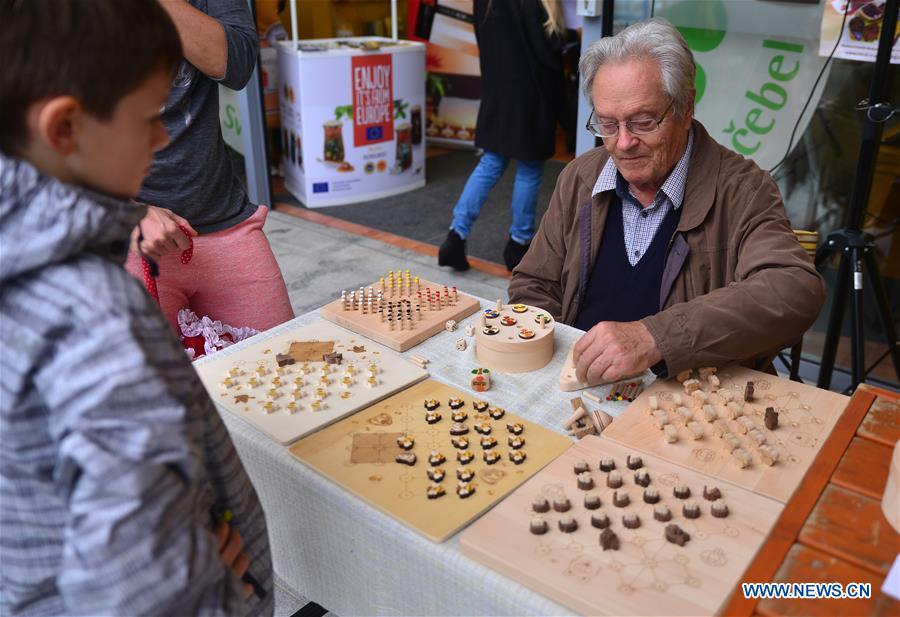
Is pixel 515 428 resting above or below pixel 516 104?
below

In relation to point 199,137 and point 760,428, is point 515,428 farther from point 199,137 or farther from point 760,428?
point 199,137

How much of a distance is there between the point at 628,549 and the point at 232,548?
548mm

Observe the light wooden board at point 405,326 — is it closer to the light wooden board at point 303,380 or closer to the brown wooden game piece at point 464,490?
the light wooden board at point 303,380

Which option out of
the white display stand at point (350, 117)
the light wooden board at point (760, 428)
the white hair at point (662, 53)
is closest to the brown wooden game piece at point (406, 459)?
the light wooden board at point (760, 428)

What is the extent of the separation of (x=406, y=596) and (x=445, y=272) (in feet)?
A: 11.0

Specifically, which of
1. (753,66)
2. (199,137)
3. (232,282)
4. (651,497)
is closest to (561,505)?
(651,497)

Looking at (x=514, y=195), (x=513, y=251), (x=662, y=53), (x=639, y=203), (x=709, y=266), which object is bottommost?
(x=513, y=251)

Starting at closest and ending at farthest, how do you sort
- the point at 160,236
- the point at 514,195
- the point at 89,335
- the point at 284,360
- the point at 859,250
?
the point at 89,335 → the point at 284,360 → the point at 160,236 → the point at 859,250 → the point at 514,195

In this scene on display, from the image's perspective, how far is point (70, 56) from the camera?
2.57 feet

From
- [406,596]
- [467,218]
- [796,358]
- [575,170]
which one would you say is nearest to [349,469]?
[406,596]

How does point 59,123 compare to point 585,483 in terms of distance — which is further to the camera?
point 585,483

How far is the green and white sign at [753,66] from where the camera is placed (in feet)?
10.2

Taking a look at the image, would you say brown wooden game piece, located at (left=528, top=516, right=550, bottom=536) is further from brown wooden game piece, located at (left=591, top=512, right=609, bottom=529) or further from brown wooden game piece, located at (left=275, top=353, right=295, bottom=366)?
brown wooden game piece, located at (left=275, top=353, right=295, bottom=366)

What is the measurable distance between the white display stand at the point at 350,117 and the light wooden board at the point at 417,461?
401cm
